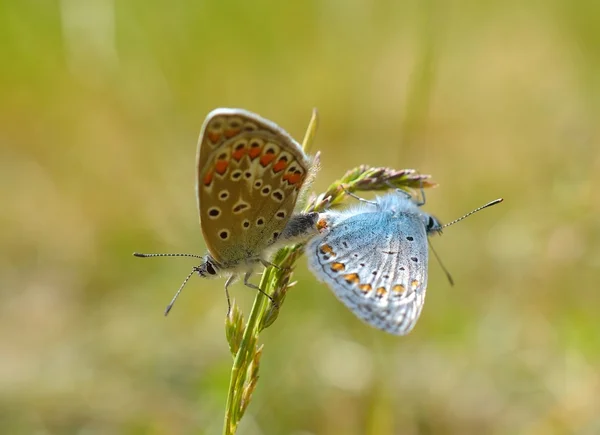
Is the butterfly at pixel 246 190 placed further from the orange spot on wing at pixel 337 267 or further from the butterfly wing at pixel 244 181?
the orange spot on wing at pixel 337 267

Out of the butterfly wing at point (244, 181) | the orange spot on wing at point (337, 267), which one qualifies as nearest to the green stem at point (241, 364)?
the orange spot on wing at point (337, 267)

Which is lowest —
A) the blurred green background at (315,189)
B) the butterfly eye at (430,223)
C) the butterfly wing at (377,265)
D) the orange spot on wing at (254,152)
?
the blurred green background at (315,189)

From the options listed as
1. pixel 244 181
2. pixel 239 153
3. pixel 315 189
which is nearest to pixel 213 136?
pixel 239 153

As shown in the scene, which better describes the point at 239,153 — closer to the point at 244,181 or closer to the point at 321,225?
the point at 244,181

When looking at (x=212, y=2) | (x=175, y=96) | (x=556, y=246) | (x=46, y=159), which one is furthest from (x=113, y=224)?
(x=212, y=2)

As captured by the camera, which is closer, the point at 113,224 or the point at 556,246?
the point at 556,246

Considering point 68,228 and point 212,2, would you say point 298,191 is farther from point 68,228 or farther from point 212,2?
point 212,2
